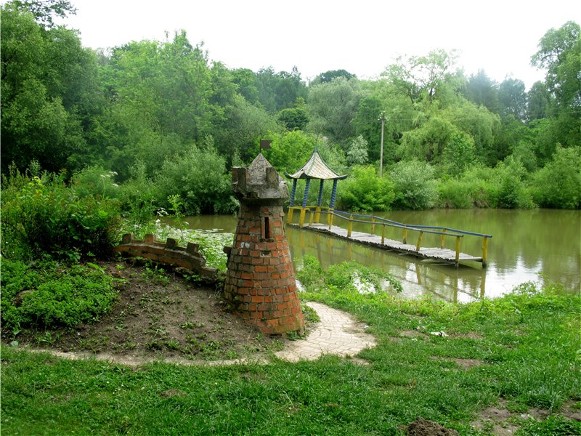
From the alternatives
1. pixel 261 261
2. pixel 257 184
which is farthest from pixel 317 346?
pixel 257 184

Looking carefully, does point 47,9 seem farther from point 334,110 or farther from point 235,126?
point 334,110

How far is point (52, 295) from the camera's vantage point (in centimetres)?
548

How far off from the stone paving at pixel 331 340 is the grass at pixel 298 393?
26 centimetres

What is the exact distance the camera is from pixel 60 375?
4328mm

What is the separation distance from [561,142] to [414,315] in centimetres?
4098

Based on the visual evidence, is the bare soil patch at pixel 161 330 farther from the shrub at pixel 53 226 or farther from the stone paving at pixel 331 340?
the shrub at pixel 53 226

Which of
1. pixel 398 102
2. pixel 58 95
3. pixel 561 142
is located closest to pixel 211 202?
→ pixel 58 95

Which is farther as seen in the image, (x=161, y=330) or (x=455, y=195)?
(x=455, y=195)

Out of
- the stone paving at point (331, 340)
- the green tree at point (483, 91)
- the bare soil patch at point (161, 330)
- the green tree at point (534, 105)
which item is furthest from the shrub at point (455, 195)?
the bare soil patch at point (161, 330)

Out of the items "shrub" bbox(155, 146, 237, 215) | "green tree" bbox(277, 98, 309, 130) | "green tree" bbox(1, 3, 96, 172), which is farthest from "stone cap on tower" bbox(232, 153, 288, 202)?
"green tree" bbox(277, 98, 309, 130)

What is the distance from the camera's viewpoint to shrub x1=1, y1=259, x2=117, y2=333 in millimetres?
5266

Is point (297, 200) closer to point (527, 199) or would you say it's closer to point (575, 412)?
point (527, 199)

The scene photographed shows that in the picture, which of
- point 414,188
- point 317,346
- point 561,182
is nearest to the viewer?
point 317,346

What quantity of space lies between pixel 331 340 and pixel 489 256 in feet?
46.2
